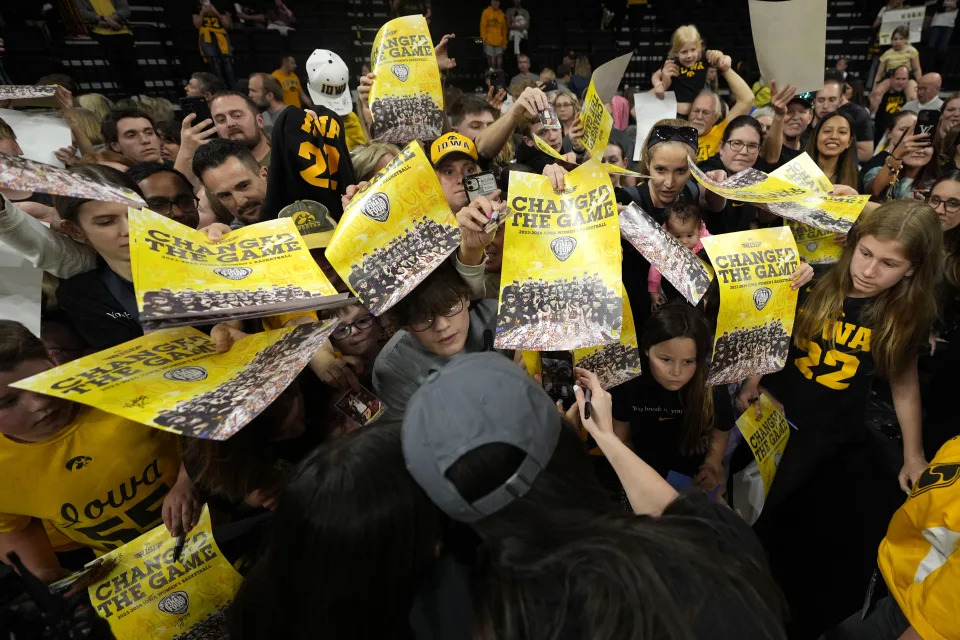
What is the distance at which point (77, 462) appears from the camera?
4.09 feet

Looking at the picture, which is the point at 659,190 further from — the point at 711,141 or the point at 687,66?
the point at 687,66

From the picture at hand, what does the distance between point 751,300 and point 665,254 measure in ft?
0.95

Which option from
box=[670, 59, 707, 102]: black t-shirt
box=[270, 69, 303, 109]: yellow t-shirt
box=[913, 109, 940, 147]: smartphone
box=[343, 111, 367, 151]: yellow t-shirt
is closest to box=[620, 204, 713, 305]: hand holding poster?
box=[913, 109, 940, 147]: smartphone

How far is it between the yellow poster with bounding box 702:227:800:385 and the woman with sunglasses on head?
21.3 inches

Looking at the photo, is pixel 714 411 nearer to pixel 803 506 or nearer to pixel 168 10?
pixel 803 506

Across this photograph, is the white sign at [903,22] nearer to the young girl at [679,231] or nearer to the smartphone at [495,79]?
the smartphone at [495,79]

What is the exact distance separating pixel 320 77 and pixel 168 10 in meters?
7.72

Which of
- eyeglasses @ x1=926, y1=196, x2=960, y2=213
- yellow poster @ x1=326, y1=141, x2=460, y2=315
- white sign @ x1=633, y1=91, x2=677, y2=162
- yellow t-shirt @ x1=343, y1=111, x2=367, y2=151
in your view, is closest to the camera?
yellow poster @ x1=326, y1=141, x2=460, y2=315

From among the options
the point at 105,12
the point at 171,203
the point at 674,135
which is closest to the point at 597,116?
the point at 674,135

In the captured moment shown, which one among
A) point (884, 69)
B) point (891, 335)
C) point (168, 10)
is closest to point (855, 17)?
point (884, 69)

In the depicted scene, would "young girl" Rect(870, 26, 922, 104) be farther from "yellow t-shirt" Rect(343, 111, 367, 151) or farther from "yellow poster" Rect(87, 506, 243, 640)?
"yellow poster" Rect(87, 506, 243, 640)

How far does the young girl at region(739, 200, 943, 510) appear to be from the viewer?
5.27 feet

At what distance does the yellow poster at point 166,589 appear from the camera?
3.49ft

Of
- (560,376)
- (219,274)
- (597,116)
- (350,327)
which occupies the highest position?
(597,116)
